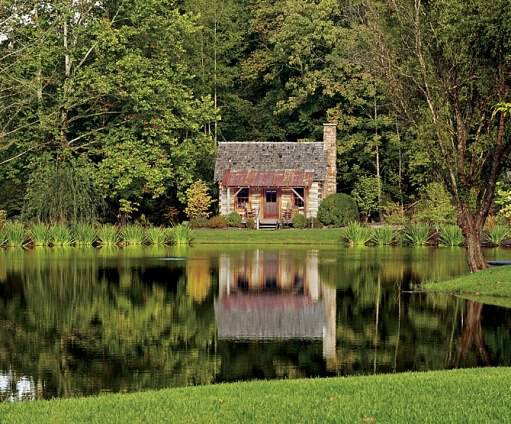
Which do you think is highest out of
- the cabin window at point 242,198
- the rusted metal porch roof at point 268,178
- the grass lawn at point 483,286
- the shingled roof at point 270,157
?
the shingled roof at point 270,157

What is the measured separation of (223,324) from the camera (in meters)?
19.7

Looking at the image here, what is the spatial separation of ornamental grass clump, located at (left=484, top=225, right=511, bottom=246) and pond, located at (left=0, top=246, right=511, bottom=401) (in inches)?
400

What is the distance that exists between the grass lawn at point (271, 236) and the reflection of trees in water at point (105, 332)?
60.0 feet

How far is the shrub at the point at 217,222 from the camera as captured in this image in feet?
171

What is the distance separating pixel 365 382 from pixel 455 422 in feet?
7.86

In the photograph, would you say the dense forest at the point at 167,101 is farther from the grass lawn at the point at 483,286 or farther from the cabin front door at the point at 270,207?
the grass lawn at the point at 483,286

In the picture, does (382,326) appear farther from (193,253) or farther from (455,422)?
(193,253)

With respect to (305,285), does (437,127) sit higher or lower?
higher

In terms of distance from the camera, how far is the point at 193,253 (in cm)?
4066

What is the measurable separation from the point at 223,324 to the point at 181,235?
27.5m

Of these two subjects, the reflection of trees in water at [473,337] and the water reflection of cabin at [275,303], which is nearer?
the reflection of trees in water at [473,337]

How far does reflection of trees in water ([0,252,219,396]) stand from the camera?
45.9ft

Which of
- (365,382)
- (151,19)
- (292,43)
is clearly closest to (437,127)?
(365,382)

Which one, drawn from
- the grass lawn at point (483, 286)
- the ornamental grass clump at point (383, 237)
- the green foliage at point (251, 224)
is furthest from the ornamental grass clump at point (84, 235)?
the grass lawn at point (483, 286)
